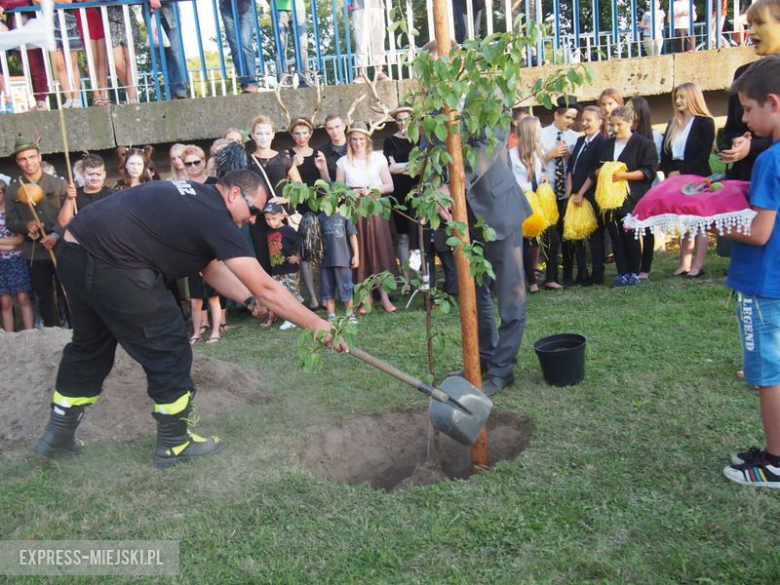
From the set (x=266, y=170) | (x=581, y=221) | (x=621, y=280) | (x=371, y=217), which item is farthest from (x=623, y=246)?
(x=266, y=170)

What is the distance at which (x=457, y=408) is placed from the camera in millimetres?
3879

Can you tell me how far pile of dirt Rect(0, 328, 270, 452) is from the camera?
16.8 ft

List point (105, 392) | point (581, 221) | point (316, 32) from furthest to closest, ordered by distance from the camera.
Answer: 1. point (316, 32)
2. point (581, 221)
3. point (105, 392)

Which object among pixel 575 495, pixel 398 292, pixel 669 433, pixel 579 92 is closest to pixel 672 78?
pixel 579 92

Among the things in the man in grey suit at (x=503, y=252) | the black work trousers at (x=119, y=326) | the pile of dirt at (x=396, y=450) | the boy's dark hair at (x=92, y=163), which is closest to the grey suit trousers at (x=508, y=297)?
the man in grey suit at (x=503, y=252)

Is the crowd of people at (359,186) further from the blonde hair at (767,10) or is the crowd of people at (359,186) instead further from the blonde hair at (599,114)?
the blonde hair at (767,10)

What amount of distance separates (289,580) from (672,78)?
345 inches

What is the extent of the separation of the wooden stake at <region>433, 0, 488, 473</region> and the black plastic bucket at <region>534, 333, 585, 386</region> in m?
0.95

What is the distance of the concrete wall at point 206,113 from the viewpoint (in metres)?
8.82

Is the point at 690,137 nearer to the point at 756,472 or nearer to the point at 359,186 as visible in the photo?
the point at 359,186

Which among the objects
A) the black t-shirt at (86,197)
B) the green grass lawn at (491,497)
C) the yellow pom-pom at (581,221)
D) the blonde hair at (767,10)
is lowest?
the green grass lawn at (491,497)

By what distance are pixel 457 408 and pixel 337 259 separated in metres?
3.99

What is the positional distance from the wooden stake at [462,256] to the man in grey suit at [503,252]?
90 centimetres

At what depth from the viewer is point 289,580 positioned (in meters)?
3.14
